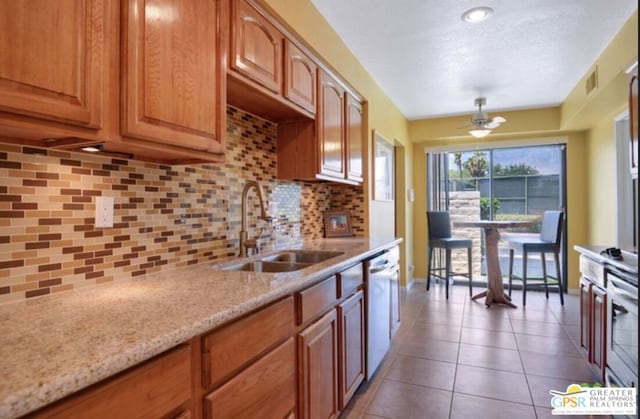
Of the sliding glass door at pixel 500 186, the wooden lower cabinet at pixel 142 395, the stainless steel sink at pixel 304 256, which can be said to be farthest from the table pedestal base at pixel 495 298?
the wooden lower cabinet at pixel 142 395

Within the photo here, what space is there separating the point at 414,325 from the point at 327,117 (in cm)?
223

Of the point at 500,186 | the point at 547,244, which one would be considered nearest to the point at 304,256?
the point at 547,244

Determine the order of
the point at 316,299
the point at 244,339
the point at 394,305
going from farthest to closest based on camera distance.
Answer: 1. the point at 394,305
2. the point at 316,299
3. the point at 244,339

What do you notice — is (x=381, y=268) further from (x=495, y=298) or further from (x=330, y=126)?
(x=495, y=298)

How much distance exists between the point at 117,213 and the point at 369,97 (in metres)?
2.68

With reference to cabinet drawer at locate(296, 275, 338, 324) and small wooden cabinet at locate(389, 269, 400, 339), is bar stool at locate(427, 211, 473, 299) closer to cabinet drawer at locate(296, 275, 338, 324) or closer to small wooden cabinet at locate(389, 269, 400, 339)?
small wooden cabinet at locate(389, 269, 400, 339)

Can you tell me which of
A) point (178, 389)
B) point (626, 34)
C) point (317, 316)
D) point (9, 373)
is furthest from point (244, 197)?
point (626, 34)

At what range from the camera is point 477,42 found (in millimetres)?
2779

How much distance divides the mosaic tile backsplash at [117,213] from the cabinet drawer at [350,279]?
0.64 meters

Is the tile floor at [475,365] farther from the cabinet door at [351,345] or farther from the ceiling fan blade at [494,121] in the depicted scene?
the ceiling fan blade at [494,121]

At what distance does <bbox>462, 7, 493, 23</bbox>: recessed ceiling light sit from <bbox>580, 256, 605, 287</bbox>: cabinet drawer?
5.82ft

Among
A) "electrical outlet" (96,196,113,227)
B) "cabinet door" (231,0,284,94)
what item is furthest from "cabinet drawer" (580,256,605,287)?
"electrical outlet" (96,196,113,227)

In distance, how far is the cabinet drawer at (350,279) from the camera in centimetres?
186

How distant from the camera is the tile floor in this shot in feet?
6.87
